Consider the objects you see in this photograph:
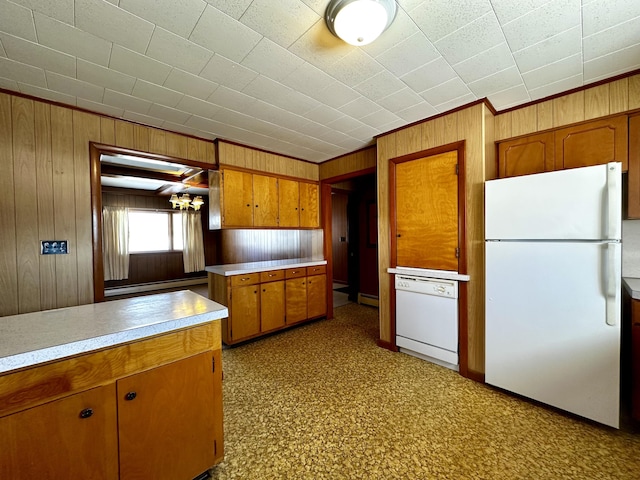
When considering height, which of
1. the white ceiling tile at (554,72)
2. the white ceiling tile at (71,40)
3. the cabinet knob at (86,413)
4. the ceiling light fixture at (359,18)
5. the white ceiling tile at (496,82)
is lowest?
the cabinet knob at (86,413)

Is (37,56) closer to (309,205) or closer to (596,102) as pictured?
(309,205)

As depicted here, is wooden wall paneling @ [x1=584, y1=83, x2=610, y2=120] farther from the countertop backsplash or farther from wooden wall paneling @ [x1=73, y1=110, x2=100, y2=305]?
wooden wall paneling @ [x1=73, y1=110, x2=100, y2=305]

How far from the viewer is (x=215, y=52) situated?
1.64m

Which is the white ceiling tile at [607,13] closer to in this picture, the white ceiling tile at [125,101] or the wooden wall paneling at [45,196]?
the white ceiling tile at [125,101]

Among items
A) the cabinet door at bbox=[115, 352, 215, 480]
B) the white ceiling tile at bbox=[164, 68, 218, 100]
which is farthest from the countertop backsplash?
the white ceiling tile at bbox=[164, 68, 218, 100]

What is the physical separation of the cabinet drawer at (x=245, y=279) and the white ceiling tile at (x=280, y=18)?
93.5 inches

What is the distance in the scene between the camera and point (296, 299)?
12.1ft

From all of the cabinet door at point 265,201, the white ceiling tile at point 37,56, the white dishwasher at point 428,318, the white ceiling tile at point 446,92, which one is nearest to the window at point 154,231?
the cabinet door at point 265,201

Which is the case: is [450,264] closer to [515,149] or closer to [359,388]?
[515,149]

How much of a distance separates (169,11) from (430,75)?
169 centimetres

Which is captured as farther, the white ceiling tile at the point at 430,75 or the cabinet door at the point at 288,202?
the cabinet door at the point at 288,202

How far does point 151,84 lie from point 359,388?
9.64 ft

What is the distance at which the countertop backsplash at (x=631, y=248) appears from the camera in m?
2.11

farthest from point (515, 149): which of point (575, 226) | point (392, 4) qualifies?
point (392, 4)
